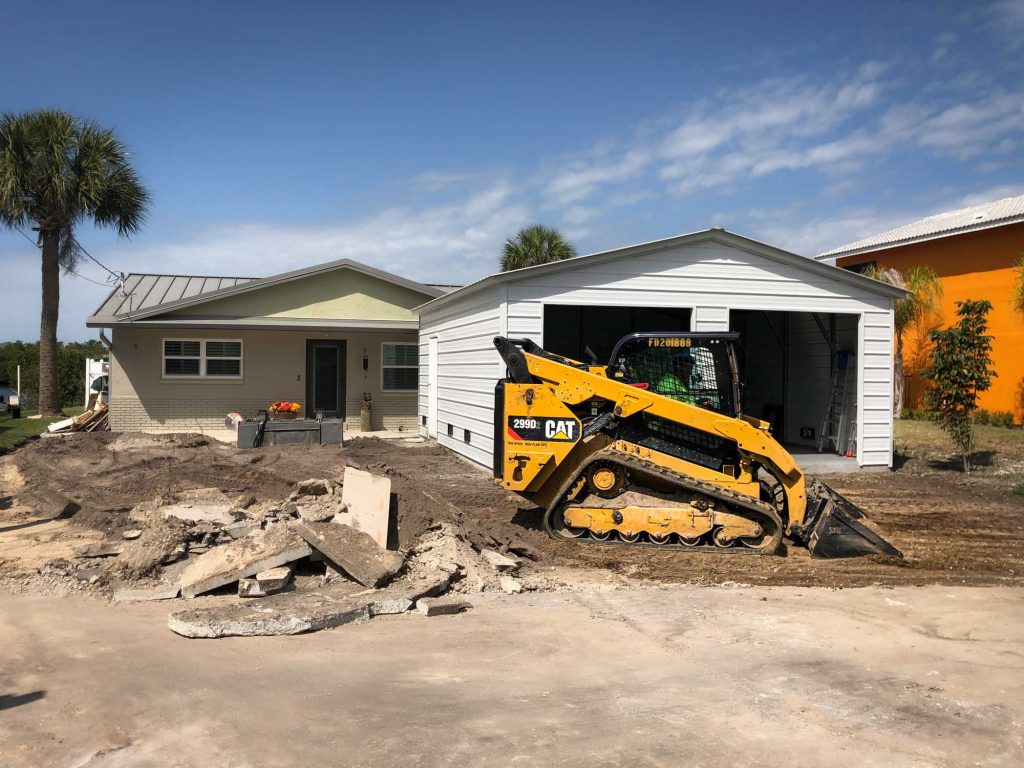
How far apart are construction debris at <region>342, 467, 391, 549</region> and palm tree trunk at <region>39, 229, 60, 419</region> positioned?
18.4m

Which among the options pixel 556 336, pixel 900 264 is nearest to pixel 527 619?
pixel 556 336

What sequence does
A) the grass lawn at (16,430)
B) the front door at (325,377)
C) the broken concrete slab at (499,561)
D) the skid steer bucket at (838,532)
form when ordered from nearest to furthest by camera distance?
the broken concrete slab at (499,561) → the skid steer bucket at (838,532) → the grass lawn at (16,430) → the front door at (325,377)

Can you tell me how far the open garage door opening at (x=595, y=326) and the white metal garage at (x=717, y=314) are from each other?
111 inches

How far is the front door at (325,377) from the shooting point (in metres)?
20.3

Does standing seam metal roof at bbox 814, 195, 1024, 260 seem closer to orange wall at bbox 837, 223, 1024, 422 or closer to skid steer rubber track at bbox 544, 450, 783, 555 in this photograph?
orange wall at bbox 837, 223, 1024, 422

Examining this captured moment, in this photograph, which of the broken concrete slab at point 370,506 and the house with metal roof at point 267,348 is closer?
the broken concrete slab at point 370,506

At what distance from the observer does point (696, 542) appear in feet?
27.7

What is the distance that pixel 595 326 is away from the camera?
19406 millimetres

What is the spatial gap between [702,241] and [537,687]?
33.9 ft

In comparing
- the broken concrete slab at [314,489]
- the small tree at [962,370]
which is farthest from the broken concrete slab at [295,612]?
the small tree at [962,370]

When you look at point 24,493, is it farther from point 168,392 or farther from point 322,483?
point 168,392

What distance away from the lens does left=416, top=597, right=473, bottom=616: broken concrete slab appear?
6.14m

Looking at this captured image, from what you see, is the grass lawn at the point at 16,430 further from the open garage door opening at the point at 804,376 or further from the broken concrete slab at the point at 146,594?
the open garage door opening at the point at 804,376

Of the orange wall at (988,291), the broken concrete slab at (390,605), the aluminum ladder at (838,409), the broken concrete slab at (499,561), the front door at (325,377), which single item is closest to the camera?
the broken concrete slab at (390,605)
